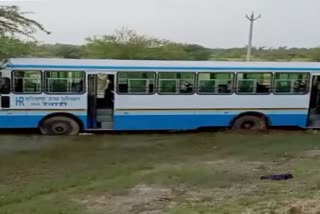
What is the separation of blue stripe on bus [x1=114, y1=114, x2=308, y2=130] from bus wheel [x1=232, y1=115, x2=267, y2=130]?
257 mm

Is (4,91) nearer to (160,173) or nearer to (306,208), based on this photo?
(160,173)

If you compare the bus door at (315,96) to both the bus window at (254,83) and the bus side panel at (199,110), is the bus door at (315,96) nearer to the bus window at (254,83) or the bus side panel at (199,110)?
the bus side panel at (199,110)

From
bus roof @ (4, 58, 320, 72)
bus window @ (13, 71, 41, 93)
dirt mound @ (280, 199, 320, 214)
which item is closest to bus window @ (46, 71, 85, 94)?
bus roof @ (4, 58, 320, 72)

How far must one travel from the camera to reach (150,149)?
12852 millimetres

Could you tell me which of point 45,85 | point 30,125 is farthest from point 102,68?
point 30,125

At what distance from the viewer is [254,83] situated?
15.5 meters

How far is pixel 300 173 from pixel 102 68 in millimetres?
7476

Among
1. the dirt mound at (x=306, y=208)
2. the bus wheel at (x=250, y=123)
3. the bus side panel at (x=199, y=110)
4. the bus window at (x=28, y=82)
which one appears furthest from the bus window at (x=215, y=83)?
the dirt mound at (x=306, y=208)

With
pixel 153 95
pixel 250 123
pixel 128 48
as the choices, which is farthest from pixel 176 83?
pixel 128 48

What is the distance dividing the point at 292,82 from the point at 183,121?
367cm

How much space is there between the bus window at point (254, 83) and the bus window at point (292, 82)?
0.93 feet

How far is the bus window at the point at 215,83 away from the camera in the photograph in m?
15.2

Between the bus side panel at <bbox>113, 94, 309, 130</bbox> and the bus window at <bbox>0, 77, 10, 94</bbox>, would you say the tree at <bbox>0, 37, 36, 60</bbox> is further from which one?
the bus side panel at <bbox>113, 94, 309, 130</bbox>

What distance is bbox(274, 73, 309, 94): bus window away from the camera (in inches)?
612
